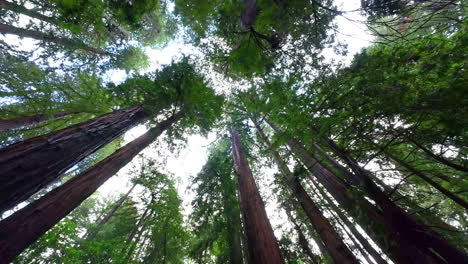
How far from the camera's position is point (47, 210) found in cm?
286

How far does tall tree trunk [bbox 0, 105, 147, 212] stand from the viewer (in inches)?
102

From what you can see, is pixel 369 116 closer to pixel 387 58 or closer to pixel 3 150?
pixel 387 58

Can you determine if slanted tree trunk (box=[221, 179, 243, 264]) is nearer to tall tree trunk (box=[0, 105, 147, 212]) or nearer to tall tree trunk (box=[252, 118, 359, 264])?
tall tree trunk (box=[252, 118, 359, 264])

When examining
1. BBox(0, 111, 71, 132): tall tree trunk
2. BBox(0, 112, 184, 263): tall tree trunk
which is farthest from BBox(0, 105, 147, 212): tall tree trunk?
BBox(0, 111, 71, 132): tall tree trunk

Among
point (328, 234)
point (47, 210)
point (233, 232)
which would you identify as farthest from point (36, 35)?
point (328, 234)

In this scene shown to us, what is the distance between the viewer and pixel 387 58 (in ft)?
12.7

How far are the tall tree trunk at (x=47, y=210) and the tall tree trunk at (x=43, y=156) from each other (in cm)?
24

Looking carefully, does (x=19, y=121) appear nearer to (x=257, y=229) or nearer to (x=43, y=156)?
(x=43, y=156)

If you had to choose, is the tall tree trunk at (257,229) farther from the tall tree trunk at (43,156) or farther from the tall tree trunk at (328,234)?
the tall tree trunk at (43,156)

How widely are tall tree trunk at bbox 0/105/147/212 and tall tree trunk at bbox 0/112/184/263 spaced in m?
0.24

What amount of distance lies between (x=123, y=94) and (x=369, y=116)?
6.55m

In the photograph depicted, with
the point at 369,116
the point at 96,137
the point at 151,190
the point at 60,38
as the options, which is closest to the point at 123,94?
the point at 96,137

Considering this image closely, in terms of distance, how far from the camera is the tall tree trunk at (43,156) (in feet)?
8.52

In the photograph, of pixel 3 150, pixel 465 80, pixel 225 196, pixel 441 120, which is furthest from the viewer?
pixel 225 196
